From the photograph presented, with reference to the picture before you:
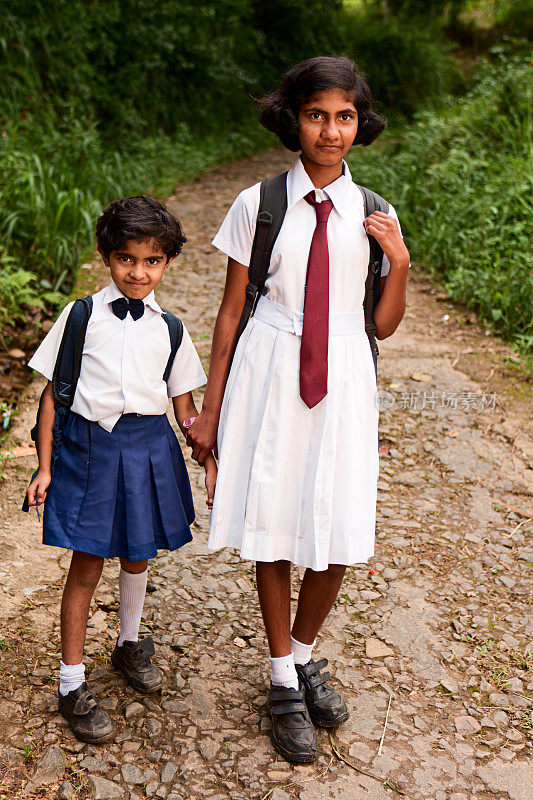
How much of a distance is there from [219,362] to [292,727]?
115 cm

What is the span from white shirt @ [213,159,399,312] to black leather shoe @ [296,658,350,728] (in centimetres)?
121

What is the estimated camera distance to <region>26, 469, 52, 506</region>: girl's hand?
7.59 feet

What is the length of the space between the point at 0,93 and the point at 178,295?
3.38 metres

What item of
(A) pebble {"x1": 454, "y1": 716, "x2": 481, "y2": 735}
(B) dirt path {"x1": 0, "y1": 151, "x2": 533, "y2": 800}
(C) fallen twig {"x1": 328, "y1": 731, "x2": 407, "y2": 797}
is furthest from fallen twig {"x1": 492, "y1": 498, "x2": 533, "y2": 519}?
(C) fallen twig {"x1": 328, "y1": 731, "x2": 407, "y2": 797}

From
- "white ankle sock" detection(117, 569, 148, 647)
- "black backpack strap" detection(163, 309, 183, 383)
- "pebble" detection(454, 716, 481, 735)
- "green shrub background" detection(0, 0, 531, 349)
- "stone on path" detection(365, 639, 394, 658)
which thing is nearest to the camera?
"black backpack strap" detection(163, 309, 183, 383)

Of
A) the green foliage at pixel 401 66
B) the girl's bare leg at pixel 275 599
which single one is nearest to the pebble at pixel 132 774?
the girl's bare leg at pixel 275 599

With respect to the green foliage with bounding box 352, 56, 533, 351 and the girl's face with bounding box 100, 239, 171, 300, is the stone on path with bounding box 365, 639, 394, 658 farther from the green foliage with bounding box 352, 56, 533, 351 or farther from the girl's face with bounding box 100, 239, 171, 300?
the green foliage with bounding box 352, 56, 533, 351

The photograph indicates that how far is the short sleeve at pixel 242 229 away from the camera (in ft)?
7.65

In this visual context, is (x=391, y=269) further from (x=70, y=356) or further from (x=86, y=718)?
(x=86, y=718)

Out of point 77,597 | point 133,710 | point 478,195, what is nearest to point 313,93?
point 77,597

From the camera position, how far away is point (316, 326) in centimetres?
230

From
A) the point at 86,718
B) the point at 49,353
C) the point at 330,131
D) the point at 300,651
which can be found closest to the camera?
the point at 330,131

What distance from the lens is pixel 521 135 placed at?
760 cm

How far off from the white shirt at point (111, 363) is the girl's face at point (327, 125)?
2.06 ft
